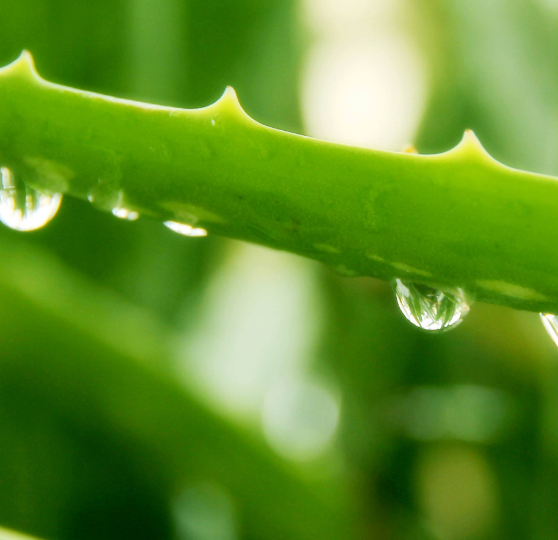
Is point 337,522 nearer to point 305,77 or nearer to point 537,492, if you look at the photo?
point 537,492

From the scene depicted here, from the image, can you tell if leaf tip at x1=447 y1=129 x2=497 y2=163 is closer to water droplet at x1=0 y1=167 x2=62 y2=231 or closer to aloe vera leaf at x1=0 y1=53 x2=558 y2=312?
aloe vera leaf at x1=0 y1=53 x2=558 y2=312

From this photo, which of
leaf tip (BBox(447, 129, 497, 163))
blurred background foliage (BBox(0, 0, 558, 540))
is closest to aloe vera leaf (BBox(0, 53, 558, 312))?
leaf tip (BBox(447, 129, 497, 163))

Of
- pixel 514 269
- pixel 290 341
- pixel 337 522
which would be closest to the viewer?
pixel 514 269

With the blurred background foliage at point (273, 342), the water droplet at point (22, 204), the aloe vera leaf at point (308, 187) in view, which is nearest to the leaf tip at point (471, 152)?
the aloe vera leaf at point (308, 187)

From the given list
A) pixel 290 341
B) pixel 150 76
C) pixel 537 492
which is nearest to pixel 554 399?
pixel 537 492

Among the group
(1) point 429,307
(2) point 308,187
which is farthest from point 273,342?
(2) point 308,187

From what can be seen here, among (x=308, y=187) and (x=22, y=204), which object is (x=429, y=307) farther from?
(x=22, y=204)
